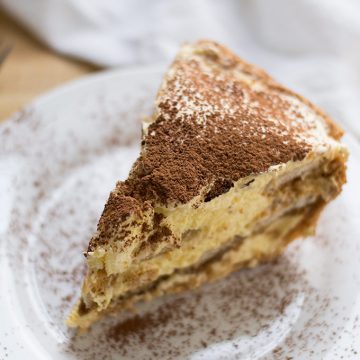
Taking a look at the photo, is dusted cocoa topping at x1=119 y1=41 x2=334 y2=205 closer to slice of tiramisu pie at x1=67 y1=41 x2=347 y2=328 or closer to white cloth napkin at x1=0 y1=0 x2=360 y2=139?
slice of tiramisu pie at x1=67 y1=41 x2=347 y2=328

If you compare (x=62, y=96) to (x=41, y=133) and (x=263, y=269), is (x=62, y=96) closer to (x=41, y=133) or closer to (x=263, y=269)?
(x=41, y=133)

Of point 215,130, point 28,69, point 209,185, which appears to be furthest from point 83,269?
point 28,69

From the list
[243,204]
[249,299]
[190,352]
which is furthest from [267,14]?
[190,352]

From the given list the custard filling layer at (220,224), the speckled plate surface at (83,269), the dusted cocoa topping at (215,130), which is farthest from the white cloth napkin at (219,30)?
the custard filling layer at (220,224)

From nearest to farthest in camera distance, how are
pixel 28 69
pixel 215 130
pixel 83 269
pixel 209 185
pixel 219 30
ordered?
pixel 209 185
pixel 215 130
pixel 83 269
pixel 28 69
pixel 219 30

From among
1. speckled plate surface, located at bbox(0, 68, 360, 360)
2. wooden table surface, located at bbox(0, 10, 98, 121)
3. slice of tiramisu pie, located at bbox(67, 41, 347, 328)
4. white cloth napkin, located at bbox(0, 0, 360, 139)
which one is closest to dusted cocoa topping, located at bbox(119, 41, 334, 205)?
slice of tiramisu pie, located at bbox(67, 41, 347, 328)

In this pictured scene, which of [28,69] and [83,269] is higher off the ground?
[28,69]

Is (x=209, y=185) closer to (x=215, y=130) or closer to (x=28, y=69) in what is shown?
(x=215, y=130)

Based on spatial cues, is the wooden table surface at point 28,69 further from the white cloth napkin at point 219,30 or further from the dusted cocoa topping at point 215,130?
the dusted cocoa topping at point 215,130
